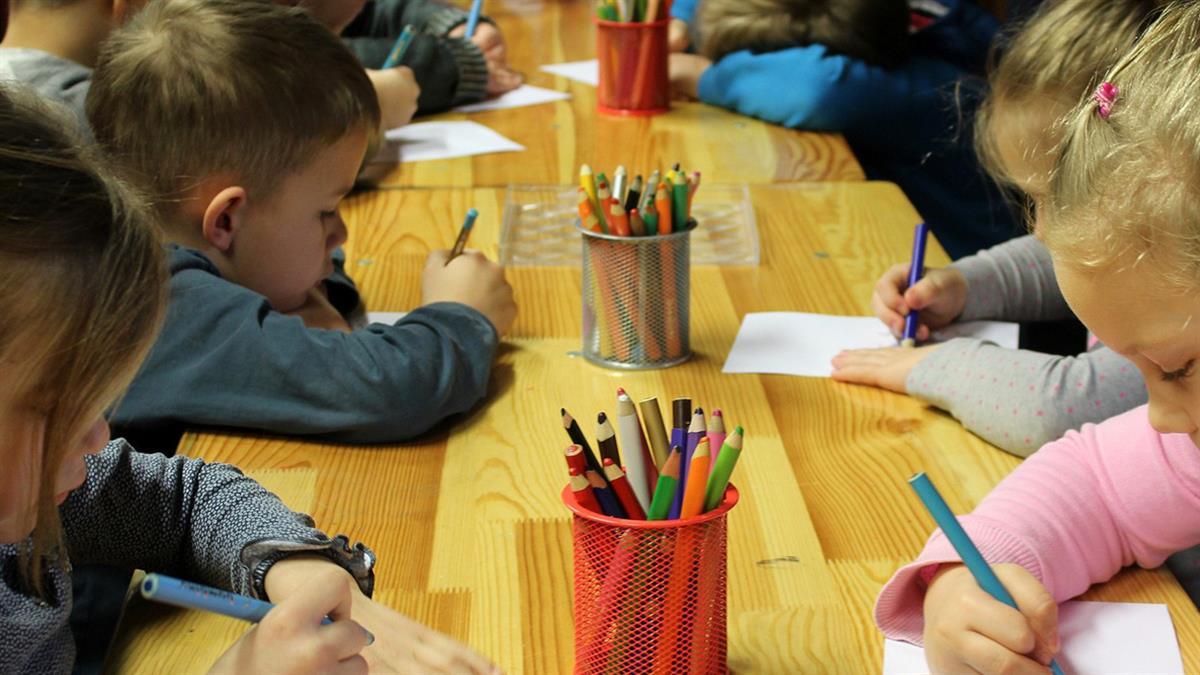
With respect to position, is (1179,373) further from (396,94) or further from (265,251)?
(396,94)

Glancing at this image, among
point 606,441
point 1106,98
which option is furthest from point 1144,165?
point 606,441

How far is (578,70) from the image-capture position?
8.32 feet

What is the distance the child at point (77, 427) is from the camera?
75 cm

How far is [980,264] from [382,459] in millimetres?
709

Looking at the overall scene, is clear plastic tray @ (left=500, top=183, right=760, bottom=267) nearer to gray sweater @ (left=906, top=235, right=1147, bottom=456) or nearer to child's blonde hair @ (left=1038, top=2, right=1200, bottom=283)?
gray sweater @ (left=906, top=235, right=1147, bottom=456)

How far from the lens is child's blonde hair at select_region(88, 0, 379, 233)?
1375 millimetres

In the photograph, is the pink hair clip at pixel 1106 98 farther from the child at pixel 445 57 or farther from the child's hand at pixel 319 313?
the child at pixel 445 57

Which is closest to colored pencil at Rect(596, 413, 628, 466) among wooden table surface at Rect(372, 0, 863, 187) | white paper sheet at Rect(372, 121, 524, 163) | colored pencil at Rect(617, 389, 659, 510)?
colored pencil at Rect(617, 389, 659, 510)

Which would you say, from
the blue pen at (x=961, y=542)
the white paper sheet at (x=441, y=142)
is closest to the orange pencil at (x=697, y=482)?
the blue pen at (x=961, y=542)

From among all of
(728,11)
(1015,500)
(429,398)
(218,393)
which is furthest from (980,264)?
(728,11)

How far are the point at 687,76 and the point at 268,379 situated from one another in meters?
1.31

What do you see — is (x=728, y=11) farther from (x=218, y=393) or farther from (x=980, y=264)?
(x=218, y=393)

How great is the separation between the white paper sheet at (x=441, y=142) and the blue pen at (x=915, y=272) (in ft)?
2.36

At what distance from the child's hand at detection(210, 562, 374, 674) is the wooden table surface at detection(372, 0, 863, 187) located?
44.2 inches
